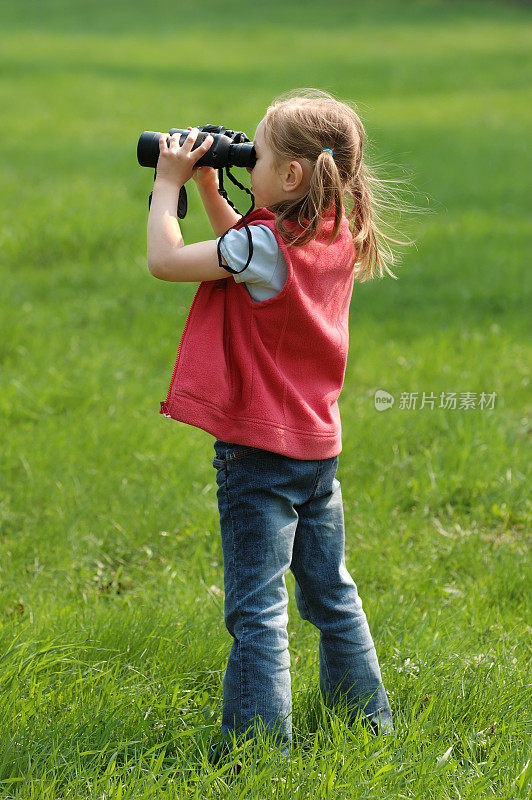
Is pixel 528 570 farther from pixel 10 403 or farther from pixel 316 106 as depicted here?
pixel 10 403

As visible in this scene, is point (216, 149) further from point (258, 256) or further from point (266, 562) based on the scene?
point (266, 562)

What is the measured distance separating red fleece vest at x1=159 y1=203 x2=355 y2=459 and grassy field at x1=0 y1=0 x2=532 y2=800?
2.19ft

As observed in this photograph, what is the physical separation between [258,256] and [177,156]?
0.33 metres

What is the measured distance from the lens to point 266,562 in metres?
2.35

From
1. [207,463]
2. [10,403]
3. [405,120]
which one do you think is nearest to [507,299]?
[207,463]

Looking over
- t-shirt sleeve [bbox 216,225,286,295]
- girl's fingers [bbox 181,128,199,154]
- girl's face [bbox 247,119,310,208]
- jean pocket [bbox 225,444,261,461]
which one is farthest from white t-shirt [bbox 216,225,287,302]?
jean pocket [bbox 225,444,261,461]

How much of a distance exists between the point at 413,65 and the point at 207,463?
51.3ft

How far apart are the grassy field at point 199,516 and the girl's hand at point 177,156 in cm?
64

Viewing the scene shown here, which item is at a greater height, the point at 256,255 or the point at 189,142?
the point at 189,142

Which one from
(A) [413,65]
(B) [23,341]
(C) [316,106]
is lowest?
(B) [23,341]

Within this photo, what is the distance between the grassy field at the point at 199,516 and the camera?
93.0 inches

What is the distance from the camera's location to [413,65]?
18062 mm

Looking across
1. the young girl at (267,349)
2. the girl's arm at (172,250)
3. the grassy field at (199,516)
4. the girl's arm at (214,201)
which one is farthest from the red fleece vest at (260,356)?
the grassy field at (199,516)

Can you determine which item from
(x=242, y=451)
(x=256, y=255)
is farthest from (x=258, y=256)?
(x=242, y=451)
